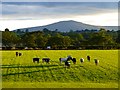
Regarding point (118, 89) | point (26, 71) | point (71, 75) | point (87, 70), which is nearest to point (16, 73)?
point (26, 71)

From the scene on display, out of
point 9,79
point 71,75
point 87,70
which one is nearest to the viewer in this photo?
point 9,79

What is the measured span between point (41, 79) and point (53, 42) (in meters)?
90.5

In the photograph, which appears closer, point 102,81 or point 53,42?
point 102,81

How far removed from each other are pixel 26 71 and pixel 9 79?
128 inches

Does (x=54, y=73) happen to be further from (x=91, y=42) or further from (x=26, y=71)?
(x=91, y=42)

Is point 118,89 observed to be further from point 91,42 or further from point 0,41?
point 0,41

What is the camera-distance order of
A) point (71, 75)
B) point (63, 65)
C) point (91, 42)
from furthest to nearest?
point (91, 42)
point (63, 65)
point (71, 75)

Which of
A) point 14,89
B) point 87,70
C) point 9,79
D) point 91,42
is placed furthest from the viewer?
point 91,42

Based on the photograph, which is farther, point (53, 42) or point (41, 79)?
point (53, 42)

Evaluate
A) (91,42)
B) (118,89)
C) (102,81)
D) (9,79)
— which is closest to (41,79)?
(9,79)

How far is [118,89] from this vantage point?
18.1m

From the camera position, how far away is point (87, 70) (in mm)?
26875

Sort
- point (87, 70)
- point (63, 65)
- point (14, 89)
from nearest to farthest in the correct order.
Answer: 1. point (14, 89)
2. point (87, 70)
3. point (63, 65)

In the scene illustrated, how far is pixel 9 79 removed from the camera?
22.6 m
